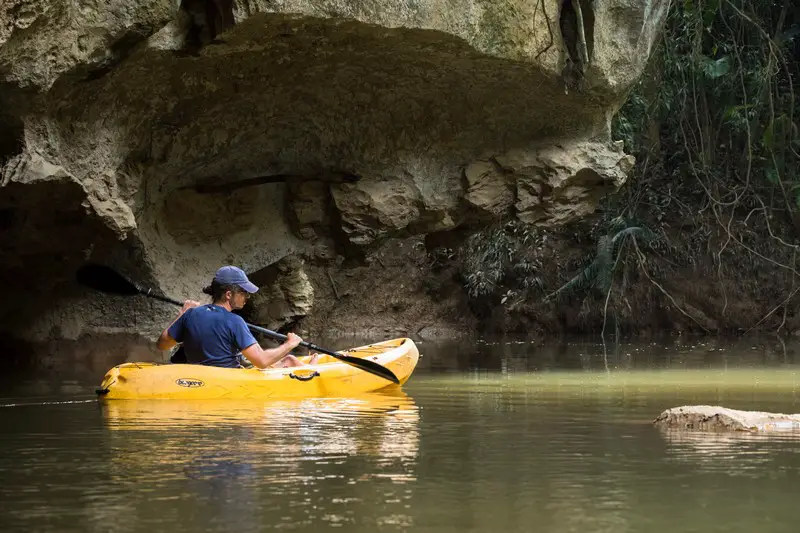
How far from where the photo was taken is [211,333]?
8062 millimetres

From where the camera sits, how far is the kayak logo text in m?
7.76

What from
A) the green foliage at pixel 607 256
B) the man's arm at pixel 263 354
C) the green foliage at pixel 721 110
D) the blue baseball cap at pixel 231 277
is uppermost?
the green foliage at pixel 721 110

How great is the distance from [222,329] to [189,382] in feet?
1.60

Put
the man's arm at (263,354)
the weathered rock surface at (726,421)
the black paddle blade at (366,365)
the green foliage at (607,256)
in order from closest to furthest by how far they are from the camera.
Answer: the weathered rock surface at (726,421)
the man's arm at (263,354)
the black paddle blade at (366,365)
the green foliage at (607,256)

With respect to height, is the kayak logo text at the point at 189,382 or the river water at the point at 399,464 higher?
the kayak logo text at the point at 189,382

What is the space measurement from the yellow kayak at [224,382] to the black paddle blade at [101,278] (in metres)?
3.21

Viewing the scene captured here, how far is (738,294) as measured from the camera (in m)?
19.7

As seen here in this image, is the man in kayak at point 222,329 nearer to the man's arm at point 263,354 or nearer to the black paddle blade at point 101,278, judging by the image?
the man's arm at point 263,354

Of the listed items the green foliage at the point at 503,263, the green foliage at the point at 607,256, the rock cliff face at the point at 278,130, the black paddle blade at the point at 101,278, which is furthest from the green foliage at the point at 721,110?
the black paddle blade at the point at 101,278

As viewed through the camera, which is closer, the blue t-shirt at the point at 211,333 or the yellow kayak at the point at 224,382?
the yellow kayak at the point at 224,382

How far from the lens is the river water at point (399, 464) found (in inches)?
145

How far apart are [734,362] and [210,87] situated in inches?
243

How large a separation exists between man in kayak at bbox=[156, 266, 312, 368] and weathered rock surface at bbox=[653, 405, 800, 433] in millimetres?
3048

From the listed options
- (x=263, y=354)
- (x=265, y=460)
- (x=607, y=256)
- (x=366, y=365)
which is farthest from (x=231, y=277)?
(x=607, y=256)
